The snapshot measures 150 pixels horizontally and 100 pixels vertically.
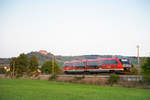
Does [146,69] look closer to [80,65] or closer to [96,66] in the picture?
[96,66]

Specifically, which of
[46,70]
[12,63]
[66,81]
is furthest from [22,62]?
[66,81]

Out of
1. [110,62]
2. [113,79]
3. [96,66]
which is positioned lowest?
[113,79]

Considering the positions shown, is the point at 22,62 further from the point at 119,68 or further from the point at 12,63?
the point at 119,68

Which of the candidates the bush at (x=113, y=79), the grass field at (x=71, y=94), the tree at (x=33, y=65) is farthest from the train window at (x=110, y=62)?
the tree at (x=33, y=65)

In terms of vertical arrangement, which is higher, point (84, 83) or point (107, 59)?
point (107, 59)

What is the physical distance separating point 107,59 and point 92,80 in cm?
475

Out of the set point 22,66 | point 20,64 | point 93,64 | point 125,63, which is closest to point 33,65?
point 22,66

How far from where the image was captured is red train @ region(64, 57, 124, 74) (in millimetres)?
40341

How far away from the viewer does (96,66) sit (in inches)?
1746

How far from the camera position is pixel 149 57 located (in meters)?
→ 32.7

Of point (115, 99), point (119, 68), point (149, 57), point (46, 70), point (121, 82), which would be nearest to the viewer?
point (115, 99)

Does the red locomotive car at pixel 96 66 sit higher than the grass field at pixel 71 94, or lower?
higher

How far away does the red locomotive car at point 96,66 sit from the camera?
1588 inches

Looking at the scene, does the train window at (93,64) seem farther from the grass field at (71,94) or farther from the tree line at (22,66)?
the tree line at (22,66)
